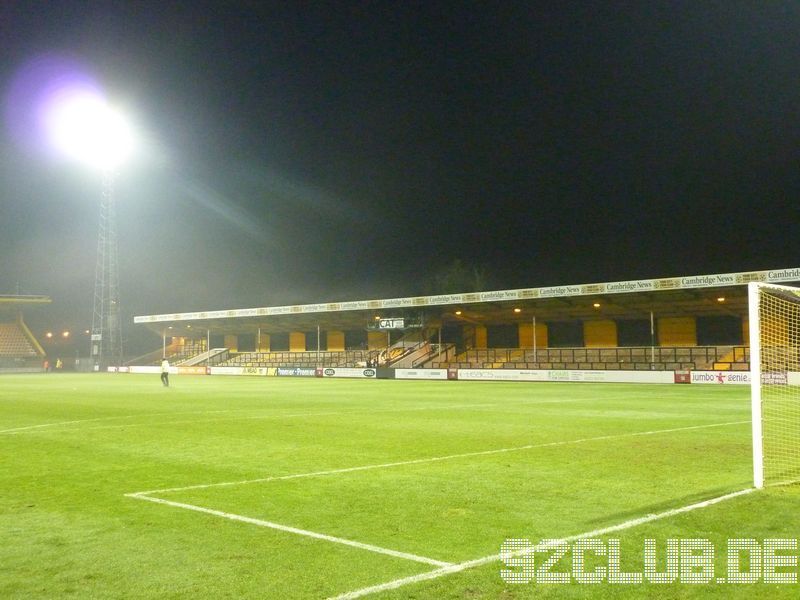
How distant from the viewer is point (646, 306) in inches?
1801

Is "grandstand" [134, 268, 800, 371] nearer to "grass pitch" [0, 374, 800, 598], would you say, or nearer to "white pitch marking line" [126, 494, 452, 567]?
"grass pitch" [0, 374, 800, 598]

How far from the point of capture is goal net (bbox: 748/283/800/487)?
8.68 m

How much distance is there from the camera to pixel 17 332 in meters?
85.2

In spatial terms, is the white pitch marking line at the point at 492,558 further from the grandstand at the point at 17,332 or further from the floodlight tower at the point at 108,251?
the grandstand at the point at 17,332

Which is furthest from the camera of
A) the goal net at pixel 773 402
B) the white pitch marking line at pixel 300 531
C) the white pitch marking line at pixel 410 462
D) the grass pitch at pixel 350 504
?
the white pitch marking line at pixel 410 462

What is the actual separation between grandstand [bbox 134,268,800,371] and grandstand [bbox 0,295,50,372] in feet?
67.4

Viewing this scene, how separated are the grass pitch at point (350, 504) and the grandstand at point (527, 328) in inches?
1055

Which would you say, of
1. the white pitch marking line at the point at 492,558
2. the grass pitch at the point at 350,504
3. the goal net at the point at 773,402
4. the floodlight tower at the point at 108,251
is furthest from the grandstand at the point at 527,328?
the white pitch marking line at the point at 492,558

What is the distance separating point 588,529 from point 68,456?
9052mm

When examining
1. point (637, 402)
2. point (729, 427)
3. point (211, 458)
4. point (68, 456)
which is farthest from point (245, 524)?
point (637, 402)

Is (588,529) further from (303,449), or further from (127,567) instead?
(303,449)

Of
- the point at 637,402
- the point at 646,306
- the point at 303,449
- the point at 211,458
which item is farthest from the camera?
the point at 646,306

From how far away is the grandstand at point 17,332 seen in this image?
81.6m

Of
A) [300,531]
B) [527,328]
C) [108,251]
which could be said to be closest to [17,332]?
[108,251]
